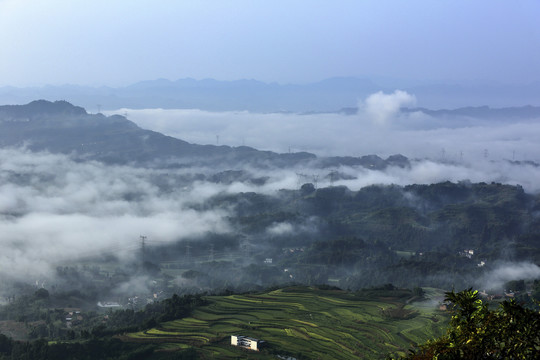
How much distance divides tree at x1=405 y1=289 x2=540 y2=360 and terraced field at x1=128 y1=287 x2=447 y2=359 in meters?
27.0

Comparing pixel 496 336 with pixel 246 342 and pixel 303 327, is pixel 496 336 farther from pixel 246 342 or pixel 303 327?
pixel 303 327

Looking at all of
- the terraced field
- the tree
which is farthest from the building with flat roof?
the tree

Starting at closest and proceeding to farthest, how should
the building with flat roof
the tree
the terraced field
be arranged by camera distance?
the tree, the terraced field, the building with flat roof

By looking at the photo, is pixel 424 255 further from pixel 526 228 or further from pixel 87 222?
pixel 87 222

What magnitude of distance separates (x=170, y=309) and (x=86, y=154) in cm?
14562

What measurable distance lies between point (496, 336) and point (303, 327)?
34.5 m

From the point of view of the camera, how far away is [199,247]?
10712 centimetres

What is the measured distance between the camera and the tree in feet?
43.8

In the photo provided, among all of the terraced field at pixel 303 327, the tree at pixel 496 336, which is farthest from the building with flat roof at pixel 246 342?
the tree at pixel 496 336

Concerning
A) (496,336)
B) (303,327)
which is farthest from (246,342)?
(496,336)

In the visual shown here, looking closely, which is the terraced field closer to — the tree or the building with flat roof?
the building with flat roof

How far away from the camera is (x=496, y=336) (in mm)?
13648

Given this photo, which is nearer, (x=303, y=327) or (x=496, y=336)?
(x=496, y=336)

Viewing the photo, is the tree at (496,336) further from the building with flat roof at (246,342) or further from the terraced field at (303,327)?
the building with flat roof at (246,342)
